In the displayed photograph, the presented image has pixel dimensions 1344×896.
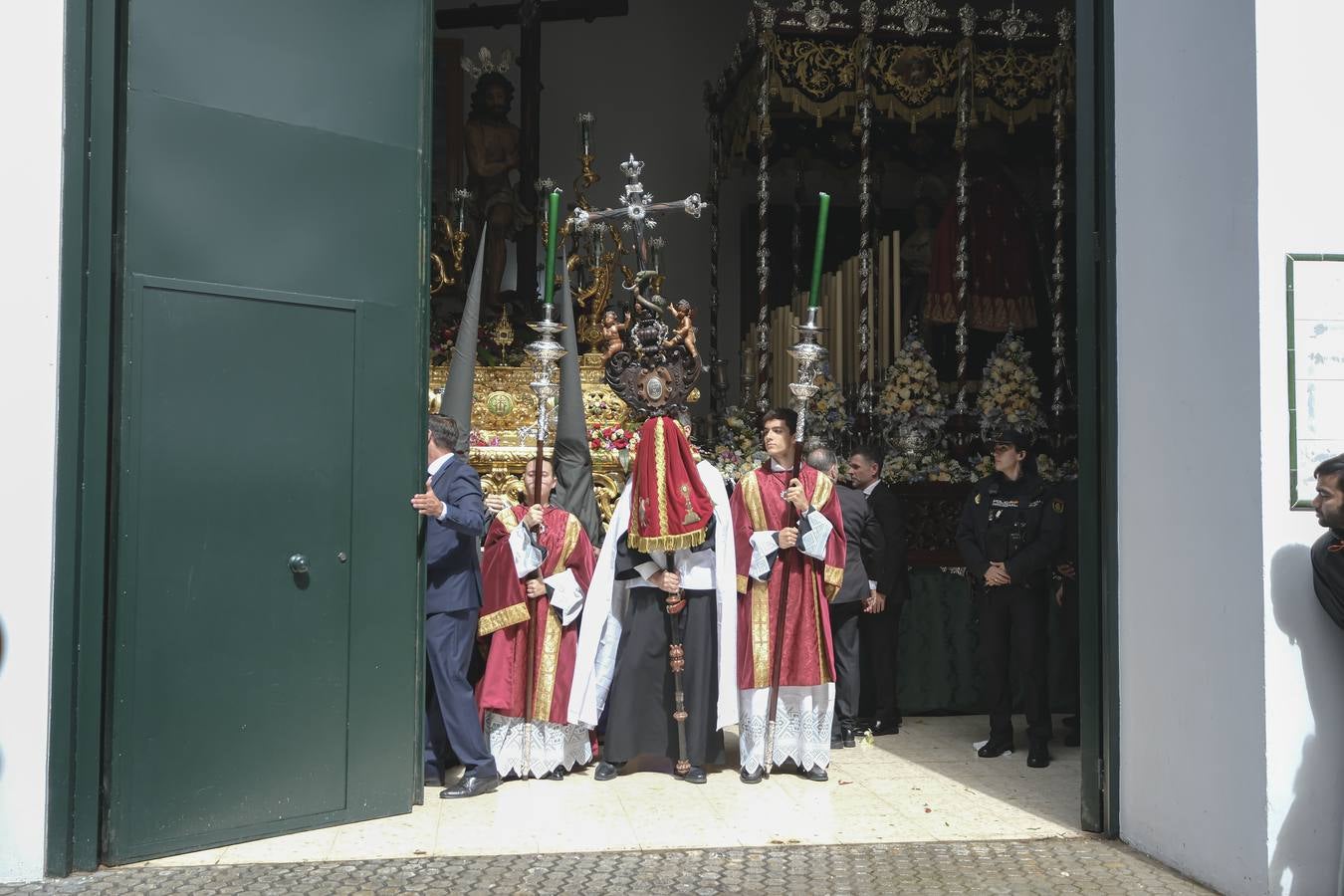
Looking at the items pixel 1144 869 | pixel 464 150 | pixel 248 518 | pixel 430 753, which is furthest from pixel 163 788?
pixel 464 150

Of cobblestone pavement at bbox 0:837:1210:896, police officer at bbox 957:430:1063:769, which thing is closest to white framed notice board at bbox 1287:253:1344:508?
cobblestone pavement at bbox 0:837:1210:896

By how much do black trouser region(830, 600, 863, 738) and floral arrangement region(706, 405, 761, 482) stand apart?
1.25 m

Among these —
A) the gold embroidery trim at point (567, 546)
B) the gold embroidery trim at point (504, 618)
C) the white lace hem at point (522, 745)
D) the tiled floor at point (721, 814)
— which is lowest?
the tiled floor at point (721, 814)

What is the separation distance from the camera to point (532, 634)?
6.77 m

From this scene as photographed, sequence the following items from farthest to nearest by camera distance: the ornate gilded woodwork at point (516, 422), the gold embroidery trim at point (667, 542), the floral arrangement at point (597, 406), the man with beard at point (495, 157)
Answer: the man with beard at point (495, 157) → the floral arrangement at point (597, 406) → the ornate gilded woodwork at point (516, 422) → the gold embroidery trim at point (667, 542)

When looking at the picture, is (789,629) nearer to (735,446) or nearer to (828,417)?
(735,446)

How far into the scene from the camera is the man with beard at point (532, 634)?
6660mm

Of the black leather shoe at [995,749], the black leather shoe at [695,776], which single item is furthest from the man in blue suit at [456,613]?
the black leather shoe at [995,749]

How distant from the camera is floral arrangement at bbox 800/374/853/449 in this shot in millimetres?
9125

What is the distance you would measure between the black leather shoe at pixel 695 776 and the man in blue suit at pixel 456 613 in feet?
3.13

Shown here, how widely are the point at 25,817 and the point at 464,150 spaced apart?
6.17m

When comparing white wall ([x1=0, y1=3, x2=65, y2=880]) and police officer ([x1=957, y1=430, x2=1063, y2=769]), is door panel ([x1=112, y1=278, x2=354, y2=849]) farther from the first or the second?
police officer ([x1=957, y1=430, x2=1063, y2=769])

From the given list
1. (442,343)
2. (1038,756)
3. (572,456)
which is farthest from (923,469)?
(442,343)

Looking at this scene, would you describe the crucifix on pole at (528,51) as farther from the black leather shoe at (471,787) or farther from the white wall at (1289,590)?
the white wall at (1289,590)
